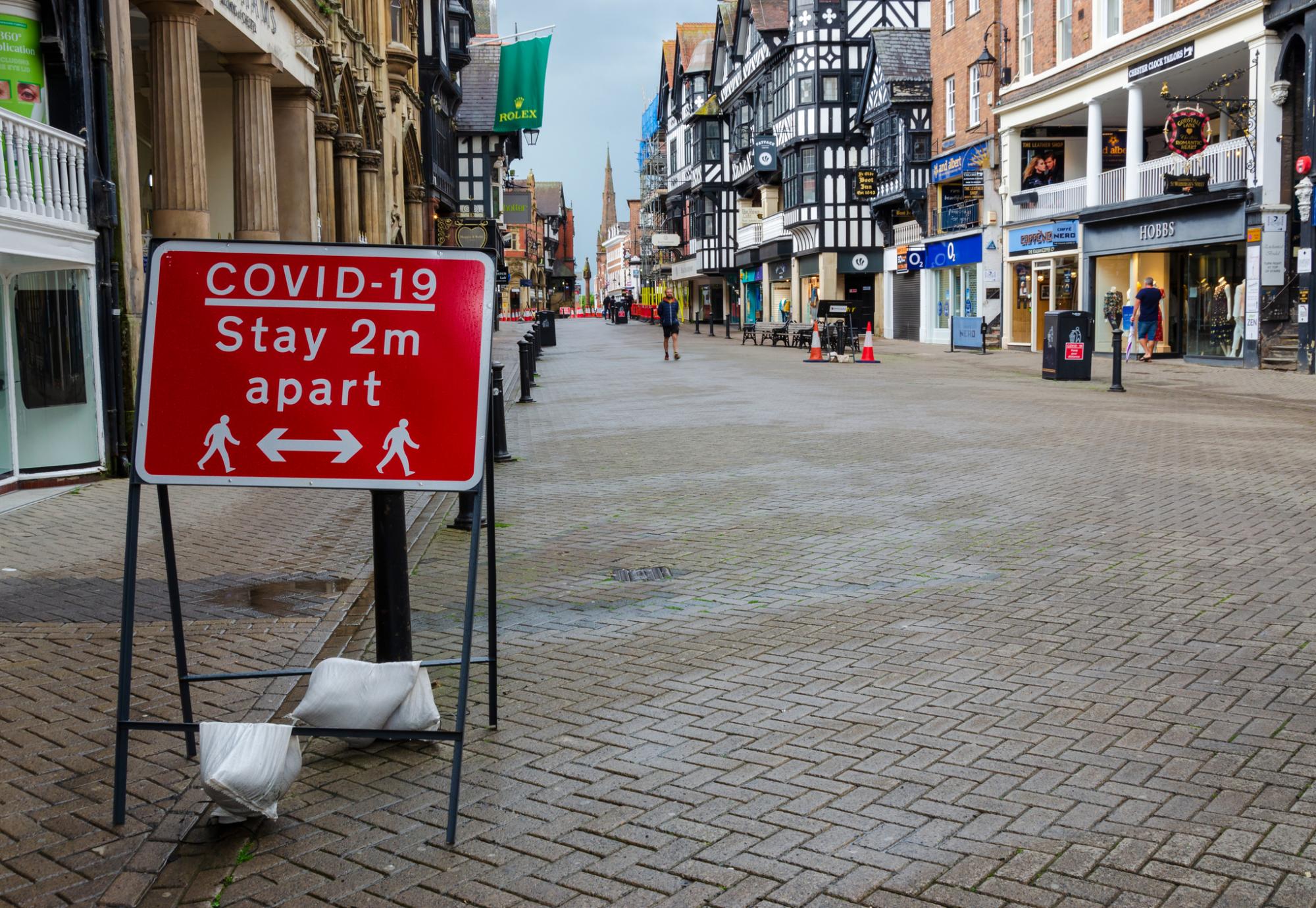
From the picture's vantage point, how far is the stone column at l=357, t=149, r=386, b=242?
28.1 meters

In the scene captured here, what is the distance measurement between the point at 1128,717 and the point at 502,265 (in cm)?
6597

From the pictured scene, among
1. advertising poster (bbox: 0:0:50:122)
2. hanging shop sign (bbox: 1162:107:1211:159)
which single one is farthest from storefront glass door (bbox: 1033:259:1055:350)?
advertising poster (bbox: 0:0:50:122)

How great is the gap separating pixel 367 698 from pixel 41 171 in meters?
9.22

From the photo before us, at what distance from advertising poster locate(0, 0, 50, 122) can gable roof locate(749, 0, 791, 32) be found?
51929 mm

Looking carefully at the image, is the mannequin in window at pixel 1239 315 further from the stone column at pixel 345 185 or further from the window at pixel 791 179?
the window at pixel 791 179

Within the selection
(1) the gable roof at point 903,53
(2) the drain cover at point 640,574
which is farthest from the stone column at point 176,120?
(1) the gable roof at point 903,53

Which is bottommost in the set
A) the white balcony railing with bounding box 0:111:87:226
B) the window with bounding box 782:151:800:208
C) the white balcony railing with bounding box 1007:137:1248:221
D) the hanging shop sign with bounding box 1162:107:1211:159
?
the white balcony railing with bounding box 0:111:87:226

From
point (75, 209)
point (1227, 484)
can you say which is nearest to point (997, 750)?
point (1227, 484)

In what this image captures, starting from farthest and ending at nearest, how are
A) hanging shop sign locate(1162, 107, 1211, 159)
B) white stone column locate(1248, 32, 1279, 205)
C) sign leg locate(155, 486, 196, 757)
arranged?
1. hanging shop sign locate(1162, 107, 1211, 159)
2. white stone column locate(1248, 32, 1279, 205)
3. sign leg locate(155, 486, 196, 757)

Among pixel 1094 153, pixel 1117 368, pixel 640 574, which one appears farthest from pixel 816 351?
pixel 640 574

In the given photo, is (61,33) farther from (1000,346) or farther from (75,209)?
(1000,346)

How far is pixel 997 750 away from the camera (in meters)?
4.43

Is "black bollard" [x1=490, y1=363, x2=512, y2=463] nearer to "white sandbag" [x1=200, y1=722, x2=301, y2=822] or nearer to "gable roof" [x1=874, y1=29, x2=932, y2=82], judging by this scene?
"white sandbag" [x1=200, y1=722, x2=301, y2=822]

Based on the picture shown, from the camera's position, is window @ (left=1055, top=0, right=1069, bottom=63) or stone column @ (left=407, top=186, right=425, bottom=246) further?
stone column @ (left=407, top=186, right=425, bottom=246)
